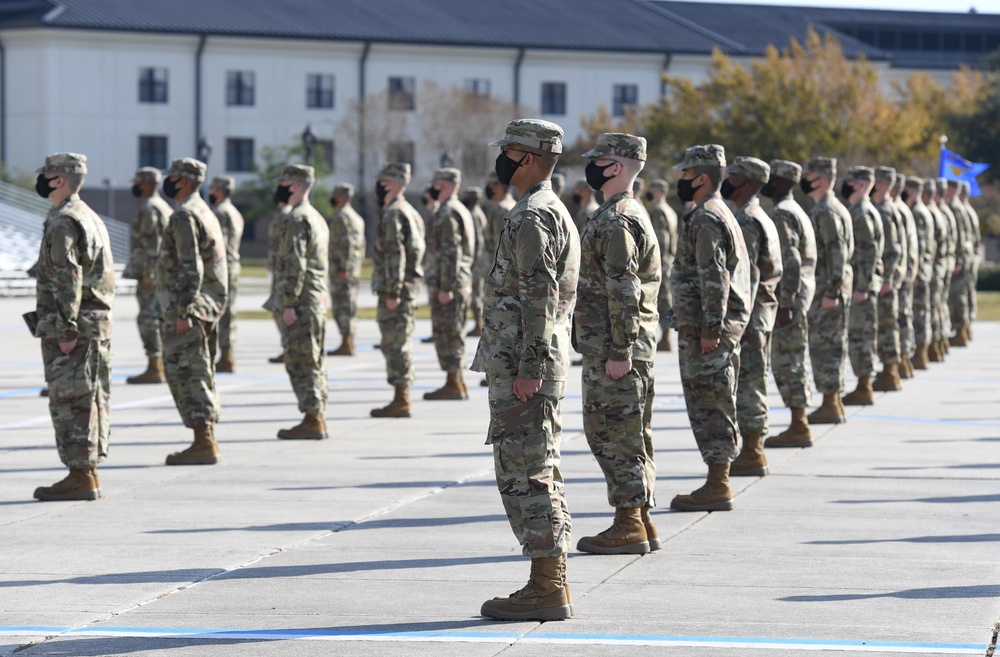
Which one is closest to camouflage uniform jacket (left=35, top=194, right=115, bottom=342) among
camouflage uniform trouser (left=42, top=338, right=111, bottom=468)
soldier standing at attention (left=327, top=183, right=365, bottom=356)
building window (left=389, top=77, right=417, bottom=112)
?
camouflage uniform trouser (left=42, top=338, right=111, bottom=468)

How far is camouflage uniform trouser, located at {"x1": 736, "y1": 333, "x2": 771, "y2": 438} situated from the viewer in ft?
35.6

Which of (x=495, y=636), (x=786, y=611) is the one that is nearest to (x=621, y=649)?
(x=495, y=636)

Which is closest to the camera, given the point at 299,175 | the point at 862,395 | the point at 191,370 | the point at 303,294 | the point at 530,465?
the point at 530,465

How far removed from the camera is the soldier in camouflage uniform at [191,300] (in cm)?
1155

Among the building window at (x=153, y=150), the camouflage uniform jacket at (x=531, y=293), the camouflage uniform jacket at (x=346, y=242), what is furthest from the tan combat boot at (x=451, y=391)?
the building window at (x=153, y=150)

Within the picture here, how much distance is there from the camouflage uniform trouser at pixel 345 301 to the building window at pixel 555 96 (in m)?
53.7

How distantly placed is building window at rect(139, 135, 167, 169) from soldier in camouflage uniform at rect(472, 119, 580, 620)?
64369mm

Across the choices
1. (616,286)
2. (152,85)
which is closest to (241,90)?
(152,85)

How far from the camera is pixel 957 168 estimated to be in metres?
28.7

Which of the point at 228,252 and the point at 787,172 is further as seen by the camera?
the point at 228,252

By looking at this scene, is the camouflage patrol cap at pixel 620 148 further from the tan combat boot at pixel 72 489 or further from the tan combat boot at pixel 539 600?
the tan combat boot at pixel 72 489

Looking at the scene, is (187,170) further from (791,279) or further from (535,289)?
(535,289)

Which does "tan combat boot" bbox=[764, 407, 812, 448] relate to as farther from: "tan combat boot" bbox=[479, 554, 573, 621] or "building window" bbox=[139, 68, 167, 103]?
"building window" bbox=[139, 68, 167, 103]

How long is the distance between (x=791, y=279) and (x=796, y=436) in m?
1.37
